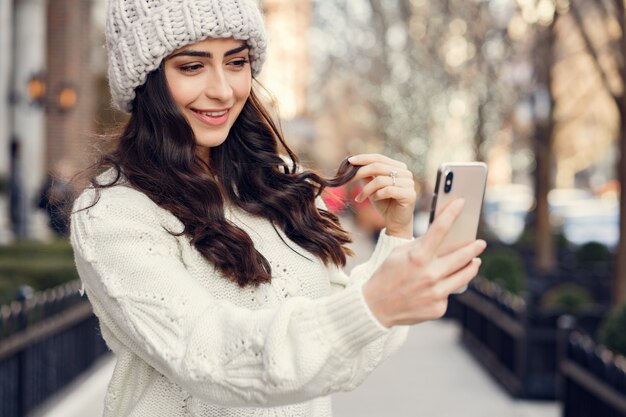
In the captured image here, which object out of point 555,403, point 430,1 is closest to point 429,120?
point 430,1

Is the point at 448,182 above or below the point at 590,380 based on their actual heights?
above

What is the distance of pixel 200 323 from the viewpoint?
6.89ft

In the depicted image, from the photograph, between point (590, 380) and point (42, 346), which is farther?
point (42, 346)

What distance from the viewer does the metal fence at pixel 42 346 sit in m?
6.78

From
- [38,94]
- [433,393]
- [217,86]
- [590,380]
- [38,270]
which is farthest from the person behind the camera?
[38,94]

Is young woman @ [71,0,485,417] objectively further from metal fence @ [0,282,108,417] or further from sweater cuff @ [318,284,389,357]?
metal fence @ [0,282,108,417]

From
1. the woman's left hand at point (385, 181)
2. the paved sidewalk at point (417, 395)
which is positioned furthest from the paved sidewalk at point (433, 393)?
the woman's left hand at point (385, 181)

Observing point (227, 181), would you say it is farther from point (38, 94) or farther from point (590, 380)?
point (38, 94)

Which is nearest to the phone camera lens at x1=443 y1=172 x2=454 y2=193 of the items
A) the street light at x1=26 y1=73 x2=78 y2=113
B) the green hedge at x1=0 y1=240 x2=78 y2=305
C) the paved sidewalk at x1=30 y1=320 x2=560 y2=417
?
the paved sidewalk at x1=30 y1=320 x2=560 y2=417

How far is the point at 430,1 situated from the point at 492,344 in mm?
8655

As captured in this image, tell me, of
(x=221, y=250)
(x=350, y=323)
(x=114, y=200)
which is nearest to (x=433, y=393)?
(x=221, y=250)

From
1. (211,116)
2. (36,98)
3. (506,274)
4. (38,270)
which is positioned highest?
(36,98)

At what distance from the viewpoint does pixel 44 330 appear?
7.69 meters

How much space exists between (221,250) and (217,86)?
0.35 metres
